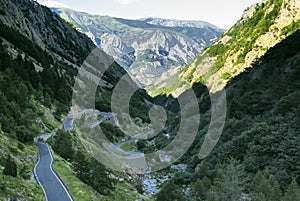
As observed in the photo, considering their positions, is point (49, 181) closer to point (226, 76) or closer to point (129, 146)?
point (129, 146)

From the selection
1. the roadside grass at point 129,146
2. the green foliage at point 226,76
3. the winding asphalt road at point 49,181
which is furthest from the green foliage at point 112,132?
the winding asphalt road at point 49,181

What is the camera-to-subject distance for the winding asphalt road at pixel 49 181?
21538 mm

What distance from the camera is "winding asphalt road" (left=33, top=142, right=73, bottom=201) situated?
70.7 feet

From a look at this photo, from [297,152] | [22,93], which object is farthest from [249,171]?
[22,93]

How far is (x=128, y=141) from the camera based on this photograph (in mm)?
73062

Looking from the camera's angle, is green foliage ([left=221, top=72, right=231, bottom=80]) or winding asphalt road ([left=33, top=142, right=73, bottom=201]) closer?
winding asphalt road ([left=33, top=142, right=73, bottom=201])

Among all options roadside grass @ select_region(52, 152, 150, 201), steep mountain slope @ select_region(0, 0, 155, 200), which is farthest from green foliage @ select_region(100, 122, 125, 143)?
roadside grass @ select_region(52, 152, 150, 201)

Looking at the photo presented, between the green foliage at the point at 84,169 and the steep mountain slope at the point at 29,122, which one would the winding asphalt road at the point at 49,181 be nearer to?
the steep mountain slope at the point at 29,122

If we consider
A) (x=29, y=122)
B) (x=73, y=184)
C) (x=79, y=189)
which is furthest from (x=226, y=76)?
(x=79, y=189)

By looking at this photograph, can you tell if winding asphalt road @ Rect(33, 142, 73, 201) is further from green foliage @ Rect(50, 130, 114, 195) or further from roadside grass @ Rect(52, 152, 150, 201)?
green foliage @ Rect(50, 130, 114, 195)

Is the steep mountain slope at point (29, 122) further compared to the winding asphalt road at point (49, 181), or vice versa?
the steep mountain slope at point (29, 122)

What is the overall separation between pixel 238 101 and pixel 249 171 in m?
22.3

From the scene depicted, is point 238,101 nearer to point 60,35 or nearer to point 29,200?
point 29,200

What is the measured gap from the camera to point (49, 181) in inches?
940
